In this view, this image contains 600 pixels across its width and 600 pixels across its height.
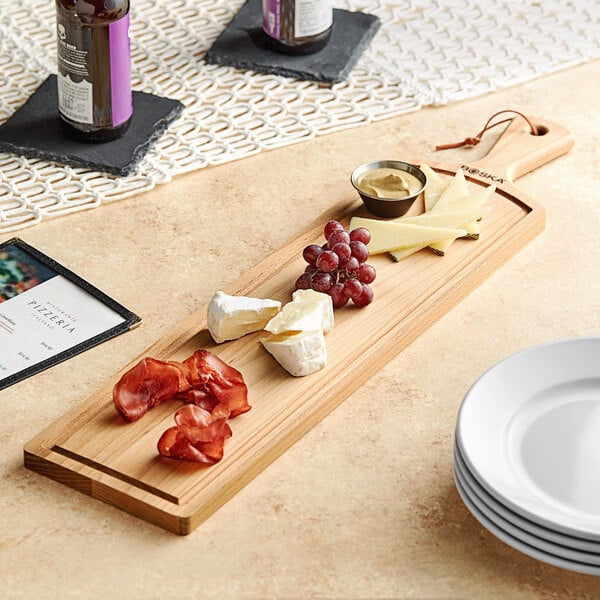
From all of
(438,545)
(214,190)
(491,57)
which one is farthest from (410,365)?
(491,57)

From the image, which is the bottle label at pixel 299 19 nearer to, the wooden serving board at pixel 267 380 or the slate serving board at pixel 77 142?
the slate serving board at pixel 77 142

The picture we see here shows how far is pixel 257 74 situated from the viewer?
208 centimetres

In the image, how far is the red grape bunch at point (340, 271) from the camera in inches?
58.3

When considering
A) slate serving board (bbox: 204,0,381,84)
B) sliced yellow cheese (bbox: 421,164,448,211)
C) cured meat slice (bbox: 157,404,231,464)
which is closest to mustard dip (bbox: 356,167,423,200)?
sliced yellow cheese (bbox: 421,164,448,211)

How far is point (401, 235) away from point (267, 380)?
36 centimetres

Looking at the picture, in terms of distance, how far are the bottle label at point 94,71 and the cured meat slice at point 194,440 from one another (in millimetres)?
697

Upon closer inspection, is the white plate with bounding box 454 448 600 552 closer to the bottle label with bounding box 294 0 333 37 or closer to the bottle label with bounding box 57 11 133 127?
the bottle label with bounding box 57 11 133 127

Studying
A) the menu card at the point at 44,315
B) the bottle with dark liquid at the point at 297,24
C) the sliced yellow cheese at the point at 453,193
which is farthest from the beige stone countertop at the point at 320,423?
the bottle with dark liquid at the point at 297,24

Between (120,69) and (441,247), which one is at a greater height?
(120,69)

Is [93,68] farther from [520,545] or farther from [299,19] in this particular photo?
[520,545]

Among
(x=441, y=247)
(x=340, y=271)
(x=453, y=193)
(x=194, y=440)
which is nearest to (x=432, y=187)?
(x=453, y=193)

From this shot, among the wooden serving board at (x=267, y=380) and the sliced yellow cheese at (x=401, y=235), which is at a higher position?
the sliced yellow cheese at (x=401, y=235)

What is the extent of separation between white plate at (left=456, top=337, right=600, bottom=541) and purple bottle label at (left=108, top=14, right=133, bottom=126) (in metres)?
0.82

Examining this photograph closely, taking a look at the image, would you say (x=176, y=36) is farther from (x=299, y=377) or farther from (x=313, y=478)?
(x=313, y=478)
